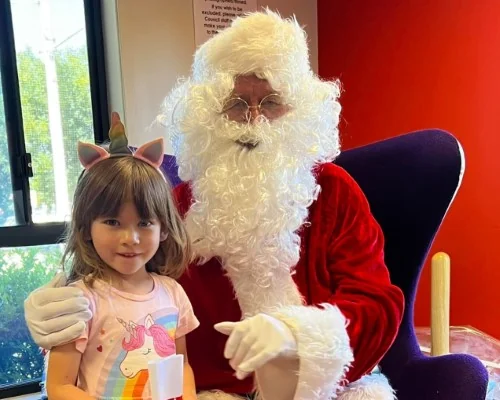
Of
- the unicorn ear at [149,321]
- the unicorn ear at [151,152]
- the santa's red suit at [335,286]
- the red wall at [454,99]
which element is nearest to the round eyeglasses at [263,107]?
the santa's red suit at [335,286]

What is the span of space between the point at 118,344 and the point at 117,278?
121 millimetres

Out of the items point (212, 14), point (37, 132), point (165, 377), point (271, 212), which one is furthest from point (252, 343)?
point (212, 14)

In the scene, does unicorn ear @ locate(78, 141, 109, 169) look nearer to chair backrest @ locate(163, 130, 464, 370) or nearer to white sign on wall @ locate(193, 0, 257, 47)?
chair backrest @ locate(163, 130, 464, 370)

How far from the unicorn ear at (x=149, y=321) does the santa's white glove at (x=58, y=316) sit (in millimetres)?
100

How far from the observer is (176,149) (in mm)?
1357

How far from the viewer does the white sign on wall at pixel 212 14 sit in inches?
97.1

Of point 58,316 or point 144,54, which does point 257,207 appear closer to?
point 58,316

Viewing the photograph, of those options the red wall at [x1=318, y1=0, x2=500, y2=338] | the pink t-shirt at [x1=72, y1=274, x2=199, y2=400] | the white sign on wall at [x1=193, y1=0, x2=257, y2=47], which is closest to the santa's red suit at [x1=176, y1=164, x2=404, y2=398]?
the pink t-shirt at [x1=72, y1=274, x2=199, y2=400]

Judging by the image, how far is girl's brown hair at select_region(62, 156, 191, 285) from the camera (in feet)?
3.09

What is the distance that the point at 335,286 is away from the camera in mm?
1168

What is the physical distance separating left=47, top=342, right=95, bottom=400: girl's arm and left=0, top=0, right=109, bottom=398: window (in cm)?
138

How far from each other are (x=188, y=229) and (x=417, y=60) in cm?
145

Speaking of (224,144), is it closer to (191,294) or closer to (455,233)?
(191,294)

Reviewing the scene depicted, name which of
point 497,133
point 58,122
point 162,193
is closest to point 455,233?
point 497,133
